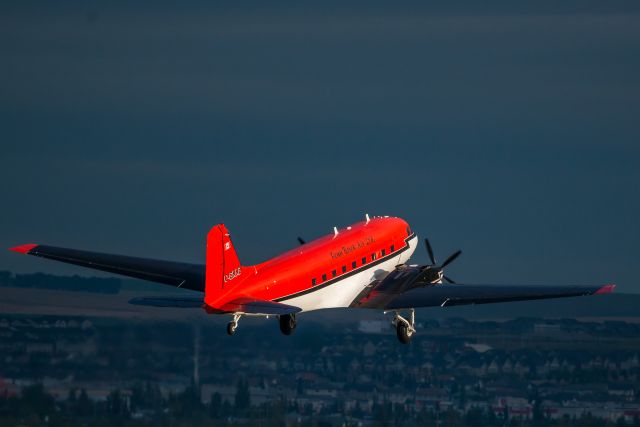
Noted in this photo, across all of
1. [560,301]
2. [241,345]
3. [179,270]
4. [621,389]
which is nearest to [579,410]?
[621,389]

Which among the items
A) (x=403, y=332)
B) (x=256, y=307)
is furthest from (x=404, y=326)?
(x=256, y=307)

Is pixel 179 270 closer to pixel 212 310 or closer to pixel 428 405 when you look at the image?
pixel 212 310

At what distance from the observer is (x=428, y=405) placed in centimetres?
13225

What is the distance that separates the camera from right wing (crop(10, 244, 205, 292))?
9550cm

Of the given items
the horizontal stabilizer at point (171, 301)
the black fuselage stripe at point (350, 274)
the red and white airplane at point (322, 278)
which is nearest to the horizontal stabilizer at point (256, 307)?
the red and white airplane at point (322, 278)

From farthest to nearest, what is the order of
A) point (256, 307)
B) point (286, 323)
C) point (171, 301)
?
point (286, 323), point (171, 301), point (256, 307)

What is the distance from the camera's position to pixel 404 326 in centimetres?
9831

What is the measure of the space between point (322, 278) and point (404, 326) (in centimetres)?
682

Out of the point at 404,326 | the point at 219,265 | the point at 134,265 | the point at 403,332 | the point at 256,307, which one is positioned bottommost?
the point at 256,307

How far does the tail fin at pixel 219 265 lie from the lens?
3410 inches

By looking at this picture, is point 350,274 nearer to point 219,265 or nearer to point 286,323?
point 286,323

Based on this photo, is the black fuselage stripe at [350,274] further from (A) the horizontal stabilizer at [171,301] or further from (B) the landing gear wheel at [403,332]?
(A) the horizontal stabilizer at [171,301]

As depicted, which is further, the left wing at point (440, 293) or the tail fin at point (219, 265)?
the left wing at point (440, 293)

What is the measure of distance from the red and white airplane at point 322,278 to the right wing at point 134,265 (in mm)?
46
